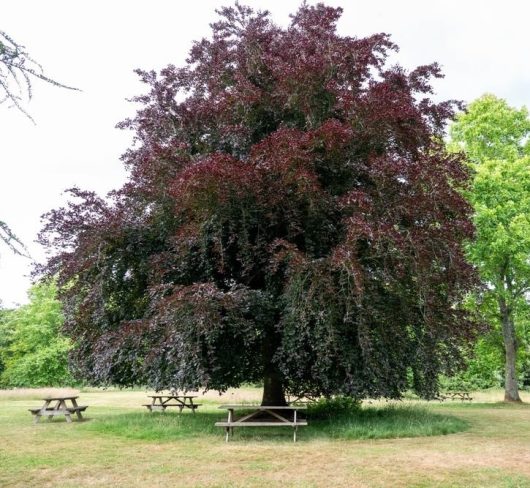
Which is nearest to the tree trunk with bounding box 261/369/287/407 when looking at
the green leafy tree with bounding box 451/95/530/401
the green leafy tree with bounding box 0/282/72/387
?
the green leafy tree with bounding box 451/95/530/401

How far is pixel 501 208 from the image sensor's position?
62.7ft

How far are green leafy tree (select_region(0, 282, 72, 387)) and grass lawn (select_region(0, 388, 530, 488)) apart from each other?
2584 centimetres

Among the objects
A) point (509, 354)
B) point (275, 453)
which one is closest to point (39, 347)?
point (509, 354)

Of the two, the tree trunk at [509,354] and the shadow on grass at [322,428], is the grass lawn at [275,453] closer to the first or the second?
the shadow on grass at [322,428]

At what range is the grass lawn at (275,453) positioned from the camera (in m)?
6.83

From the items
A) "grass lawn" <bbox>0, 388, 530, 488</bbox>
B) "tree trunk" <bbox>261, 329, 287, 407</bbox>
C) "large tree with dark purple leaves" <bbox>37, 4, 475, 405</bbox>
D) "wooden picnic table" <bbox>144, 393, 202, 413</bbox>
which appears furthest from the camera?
"wooden picnic table" <bbox>144, 393, 202, 413</bbox>

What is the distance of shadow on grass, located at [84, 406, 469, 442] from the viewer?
10750mm

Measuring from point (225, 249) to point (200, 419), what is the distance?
499cm

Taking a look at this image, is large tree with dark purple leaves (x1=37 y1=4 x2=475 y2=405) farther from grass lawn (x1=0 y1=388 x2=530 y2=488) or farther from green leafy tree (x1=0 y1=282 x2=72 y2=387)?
green leafy tree (x1=0 y1=282 x2=72 y2=387)

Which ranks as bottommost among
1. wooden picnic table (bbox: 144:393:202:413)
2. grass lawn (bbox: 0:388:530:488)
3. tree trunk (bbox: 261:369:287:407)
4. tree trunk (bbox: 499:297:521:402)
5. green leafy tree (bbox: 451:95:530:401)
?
grass lawn (bbox: 0:388:530:488)

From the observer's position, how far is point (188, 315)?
10.5 m

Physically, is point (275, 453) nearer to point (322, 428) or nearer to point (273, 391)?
point (322, 428)

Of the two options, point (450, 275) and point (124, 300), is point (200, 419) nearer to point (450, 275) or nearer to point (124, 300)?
point (124, 300)

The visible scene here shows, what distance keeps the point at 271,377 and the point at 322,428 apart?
2.03 metres
